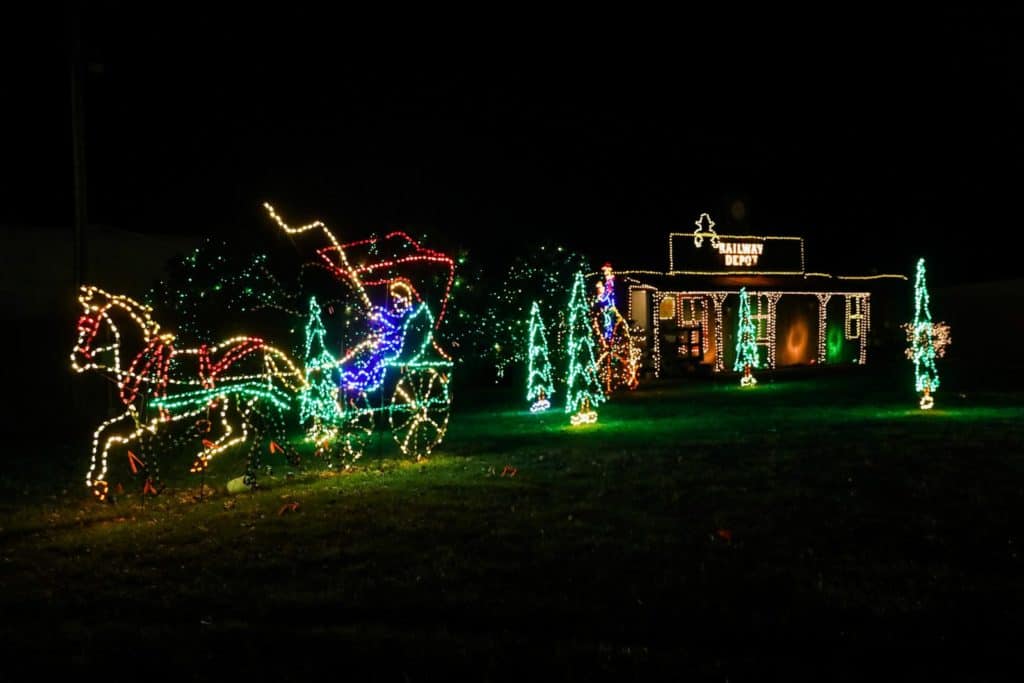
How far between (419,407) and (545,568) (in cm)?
605

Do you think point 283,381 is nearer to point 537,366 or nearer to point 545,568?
point 545,568

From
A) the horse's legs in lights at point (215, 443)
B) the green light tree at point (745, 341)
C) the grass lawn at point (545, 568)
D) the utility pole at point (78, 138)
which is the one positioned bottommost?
the grass lawn at point (545, 568)

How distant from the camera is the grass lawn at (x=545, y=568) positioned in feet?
16.3

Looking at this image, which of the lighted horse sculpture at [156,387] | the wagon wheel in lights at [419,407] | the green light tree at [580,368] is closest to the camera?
the lighted horse sculpture at [156,387]

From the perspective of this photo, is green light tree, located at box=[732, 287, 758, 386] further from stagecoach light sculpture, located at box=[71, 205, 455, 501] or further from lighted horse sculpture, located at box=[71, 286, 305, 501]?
lighted horse sculpture, located at box=[71, 286, 305, 501]

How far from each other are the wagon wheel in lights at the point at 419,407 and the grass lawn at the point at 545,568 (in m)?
0.79

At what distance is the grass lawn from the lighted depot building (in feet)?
46.5

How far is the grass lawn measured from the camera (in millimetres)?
4969

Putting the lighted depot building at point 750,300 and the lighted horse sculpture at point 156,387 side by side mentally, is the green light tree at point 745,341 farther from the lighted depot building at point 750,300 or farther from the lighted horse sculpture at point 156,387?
the lighted horse sculpture at point 156,387

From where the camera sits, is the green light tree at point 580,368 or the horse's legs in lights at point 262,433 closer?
the horse's legs in lights at point 262,433

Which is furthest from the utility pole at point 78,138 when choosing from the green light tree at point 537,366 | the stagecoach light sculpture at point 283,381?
the green light tree at point 537,366

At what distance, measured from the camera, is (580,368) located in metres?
15.9

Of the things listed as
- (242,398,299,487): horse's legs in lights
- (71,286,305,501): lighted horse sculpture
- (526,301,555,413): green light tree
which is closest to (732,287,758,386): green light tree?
(526,301,555,413): green light tree

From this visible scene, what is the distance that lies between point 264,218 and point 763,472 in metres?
8.48
